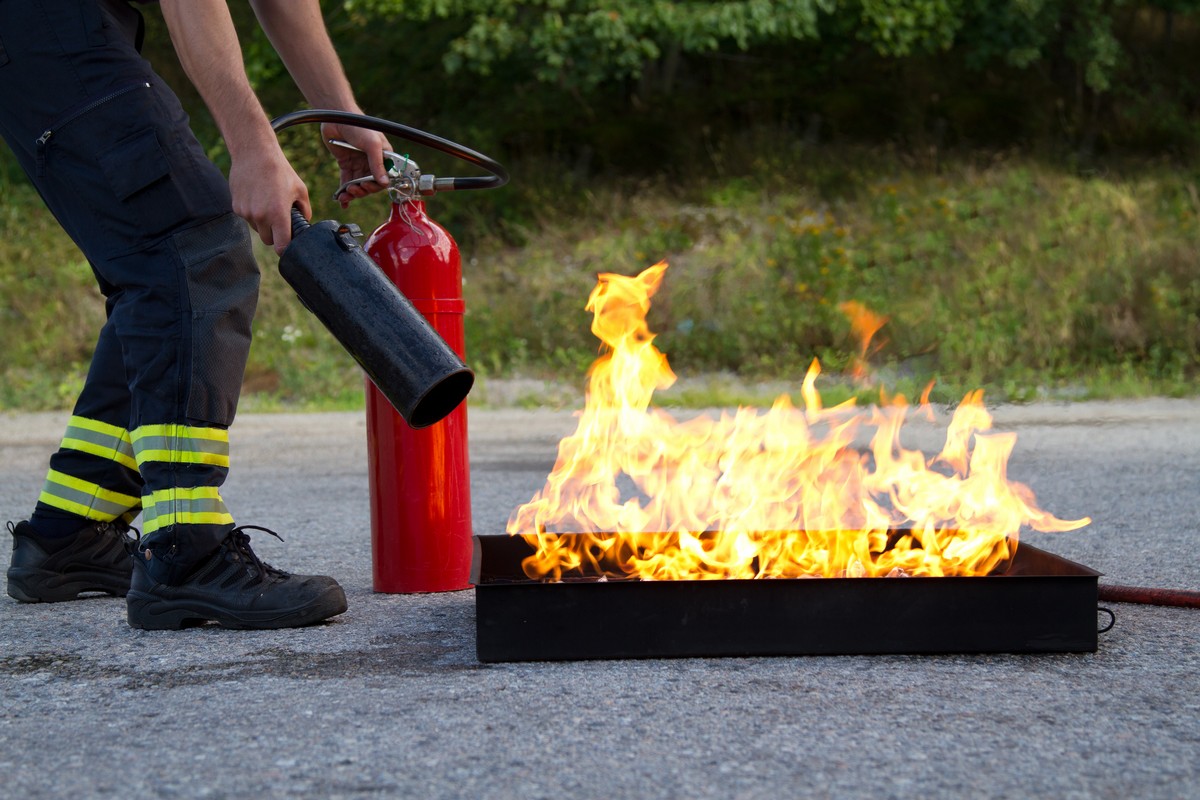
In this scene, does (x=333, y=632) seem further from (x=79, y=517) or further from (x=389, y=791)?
(x=389, y=791)

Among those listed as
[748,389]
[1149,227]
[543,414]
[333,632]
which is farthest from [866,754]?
[1149,227]

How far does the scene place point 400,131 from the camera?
3.35 metres

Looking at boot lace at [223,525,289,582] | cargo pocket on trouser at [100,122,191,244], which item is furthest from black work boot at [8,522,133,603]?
cargo pocket on trouser at [100,122,191,244]

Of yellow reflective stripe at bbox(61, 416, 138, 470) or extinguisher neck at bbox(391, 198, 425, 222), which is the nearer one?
yellow reflective stripe at bbox(61, 416, 138, 470)

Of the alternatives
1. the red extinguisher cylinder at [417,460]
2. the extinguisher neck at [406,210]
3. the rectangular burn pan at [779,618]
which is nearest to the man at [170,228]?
the red extinguisher cylinder at [417,460]

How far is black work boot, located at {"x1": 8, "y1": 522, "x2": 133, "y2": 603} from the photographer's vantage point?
3.44 m

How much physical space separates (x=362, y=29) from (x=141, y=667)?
53.4 ft

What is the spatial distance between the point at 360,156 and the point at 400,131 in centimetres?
25

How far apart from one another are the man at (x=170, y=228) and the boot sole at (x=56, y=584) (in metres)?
0.45

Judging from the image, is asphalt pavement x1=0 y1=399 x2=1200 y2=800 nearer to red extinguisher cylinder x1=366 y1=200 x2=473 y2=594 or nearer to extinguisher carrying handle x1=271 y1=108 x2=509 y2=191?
red extinguisher cylinder x1=366 y1=200 x2=473 y2=594

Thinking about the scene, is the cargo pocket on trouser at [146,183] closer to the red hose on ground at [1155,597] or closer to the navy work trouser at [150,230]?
the navy work trouser at [150,230]

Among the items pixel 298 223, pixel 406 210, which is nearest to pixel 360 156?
pixel 406 210

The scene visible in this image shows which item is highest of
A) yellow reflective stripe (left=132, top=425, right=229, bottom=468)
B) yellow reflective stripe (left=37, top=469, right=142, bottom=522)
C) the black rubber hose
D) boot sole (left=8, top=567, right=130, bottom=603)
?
the black rubber hose

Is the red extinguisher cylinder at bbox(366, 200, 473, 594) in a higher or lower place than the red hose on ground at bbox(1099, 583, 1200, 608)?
higher
